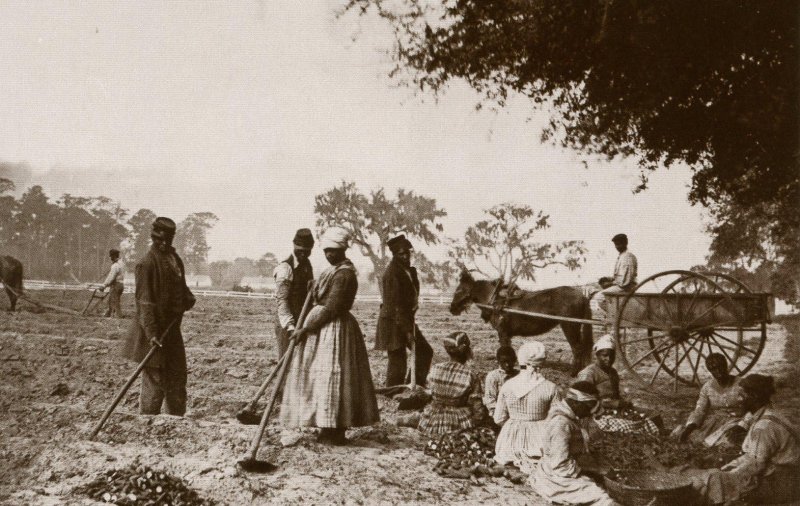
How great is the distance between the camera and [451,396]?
21.4 feet

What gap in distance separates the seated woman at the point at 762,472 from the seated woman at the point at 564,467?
0.83 meters

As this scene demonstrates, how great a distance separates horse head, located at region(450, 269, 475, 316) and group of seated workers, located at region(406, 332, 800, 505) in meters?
4.38

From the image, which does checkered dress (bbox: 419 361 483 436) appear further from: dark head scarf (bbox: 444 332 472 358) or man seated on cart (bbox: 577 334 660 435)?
man seated on cart (bbox: 577 334 660 435)

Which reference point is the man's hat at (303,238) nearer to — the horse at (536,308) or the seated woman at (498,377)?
the seated woman at (498,377)

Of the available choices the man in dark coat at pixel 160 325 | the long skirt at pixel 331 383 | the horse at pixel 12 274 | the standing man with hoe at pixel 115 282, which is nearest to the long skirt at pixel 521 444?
the long skirt at pixel 331 383

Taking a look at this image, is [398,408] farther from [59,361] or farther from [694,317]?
[59,361]

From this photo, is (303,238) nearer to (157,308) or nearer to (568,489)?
(157,308)

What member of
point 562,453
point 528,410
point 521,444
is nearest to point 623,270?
point 528,410

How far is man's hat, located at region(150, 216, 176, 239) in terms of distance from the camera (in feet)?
21.5

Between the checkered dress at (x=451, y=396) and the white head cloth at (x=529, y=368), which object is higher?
the white head cloth at (x=529, y=368)

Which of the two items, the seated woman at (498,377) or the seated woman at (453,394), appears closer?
the seated woman at (453,394)

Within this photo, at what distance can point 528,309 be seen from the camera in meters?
11.3

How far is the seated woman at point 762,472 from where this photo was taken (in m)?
5.04

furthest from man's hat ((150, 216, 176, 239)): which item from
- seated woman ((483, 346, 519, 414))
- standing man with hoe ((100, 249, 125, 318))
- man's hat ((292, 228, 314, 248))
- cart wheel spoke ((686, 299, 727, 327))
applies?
standing man with hoe ((100, 249, 125, 318))
